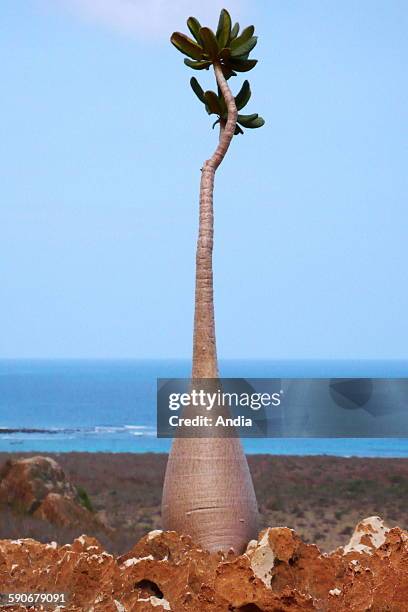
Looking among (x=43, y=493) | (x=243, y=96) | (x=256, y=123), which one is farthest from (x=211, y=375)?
(x=43, y=493)

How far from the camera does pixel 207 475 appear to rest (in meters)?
6.91

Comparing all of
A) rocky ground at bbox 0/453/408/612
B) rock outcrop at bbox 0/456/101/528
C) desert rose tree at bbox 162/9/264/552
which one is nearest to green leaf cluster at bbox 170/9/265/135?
desert rose tree at bbox 162/9/264/552

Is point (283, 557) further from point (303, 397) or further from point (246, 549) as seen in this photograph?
point (303, 397)

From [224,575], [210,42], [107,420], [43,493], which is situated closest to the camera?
[224,575]

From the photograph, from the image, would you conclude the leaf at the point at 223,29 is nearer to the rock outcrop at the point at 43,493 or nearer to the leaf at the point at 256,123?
the leaf at the point at 256,123

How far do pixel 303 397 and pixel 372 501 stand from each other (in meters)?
3.17

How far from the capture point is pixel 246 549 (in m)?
7.01

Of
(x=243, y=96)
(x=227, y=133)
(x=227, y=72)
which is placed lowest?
(x=227, y=133)

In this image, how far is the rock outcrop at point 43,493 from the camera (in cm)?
911

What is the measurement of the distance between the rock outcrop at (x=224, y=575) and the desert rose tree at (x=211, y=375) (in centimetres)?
29

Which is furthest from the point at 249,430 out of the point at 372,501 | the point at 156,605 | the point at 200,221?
the point at 372,501

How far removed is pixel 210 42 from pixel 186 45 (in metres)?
0.20

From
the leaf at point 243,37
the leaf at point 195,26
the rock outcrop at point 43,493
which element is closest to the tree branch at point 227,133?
the leaf at point 243,37

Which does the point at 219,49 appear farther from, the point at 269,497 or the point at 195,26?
the point at 269,497
